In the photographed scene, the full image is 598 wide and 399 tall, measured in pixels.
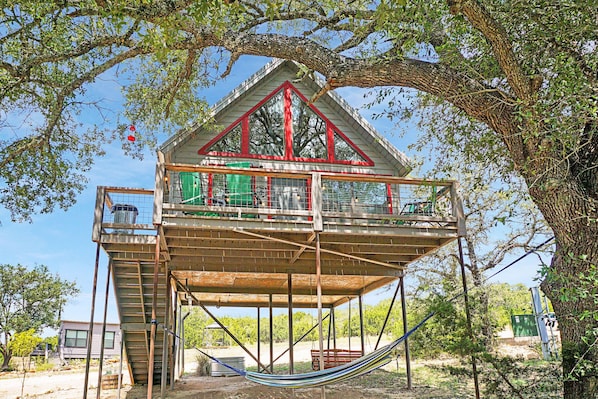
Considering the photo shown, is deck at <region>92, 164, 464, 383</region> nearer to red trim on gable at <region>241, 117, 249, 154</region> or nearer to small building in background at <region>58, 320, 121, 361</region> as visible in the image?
red trim on gable at <region>241, 117, 249, 154</region>

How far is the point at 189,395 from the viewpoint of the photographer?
9.11m

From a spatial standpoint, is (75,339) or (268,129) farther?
(75,339)

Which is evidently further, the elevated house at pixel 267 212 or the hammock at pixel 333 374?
the elevated house at pixel 267 212

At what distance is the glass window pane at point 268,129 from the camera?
1023 centimetres

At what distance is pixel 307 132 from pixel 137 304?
190 inches

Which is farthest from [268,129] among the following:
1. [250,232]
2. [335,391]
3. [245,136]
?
[335,391]

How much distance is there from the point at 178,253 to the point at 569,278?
5.97m

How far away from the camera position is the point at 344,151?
415 inches

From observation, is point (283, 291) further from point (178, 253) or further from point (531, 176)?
point (531, 176)

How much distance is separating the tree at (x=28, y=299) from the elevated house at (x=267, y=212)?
52.0 feet

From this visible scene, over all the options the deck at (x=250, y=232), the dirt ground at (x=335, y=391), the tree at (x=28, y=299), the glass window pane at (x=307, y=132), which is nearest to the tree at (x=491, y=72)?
the deck at (x=250, y=232)

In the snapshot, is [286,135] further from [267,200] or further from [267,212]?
[267,212]

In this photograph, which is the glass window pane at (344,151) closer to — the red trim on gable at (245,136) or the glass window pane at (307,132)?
the glass window pane at (307,132)

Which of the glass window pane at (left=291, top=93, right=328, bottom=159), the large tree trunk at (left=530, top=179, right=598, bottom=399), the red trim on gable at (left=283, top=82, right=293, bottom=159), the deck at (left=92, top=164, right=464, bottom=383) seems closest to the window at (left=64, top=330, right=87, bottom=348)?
the deck at (left=92, top=164, right=464, bottom=383)
